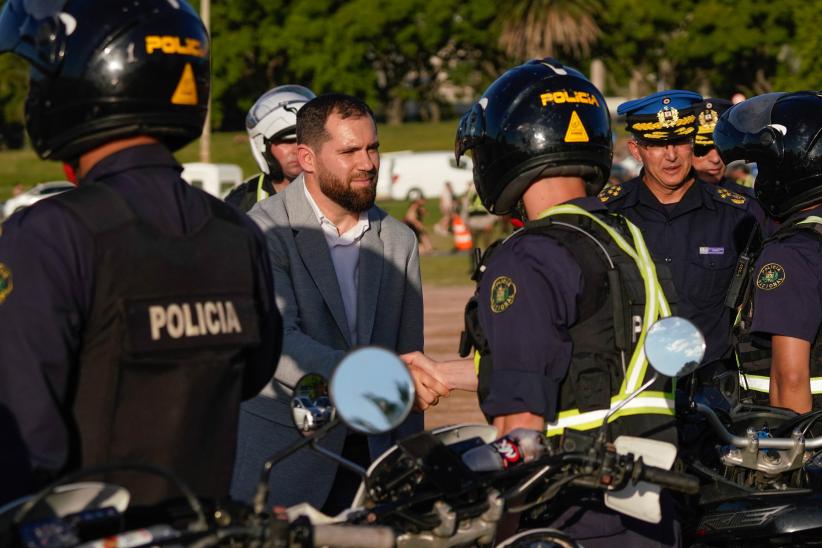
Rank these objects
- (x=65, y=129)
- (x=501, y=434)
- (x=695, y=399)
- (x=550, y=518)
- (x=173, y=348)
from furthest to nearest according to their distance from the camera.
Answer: (x=695, y=399)
(x=550, y=518)
(x=501, y=434)
(x=65, y=129)
(x=173, y=348)

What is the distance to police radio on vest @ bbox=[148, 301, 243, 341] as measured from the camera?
3135 millimetres

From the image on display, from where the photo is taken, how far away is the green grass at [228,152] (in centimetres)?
5472

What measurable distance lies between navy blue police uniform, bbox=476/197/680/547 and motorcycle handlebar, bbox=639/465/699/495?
0.47 meters

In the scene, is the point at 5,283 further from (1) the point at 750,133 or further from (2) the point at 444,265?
(2) the point at 444,265

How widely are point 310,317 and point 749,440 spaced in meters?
1.71

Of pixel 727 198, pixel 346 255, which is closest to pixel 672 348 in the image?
pixel 346 255

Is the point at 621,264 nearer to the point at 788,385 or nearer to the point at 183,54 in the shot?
the point at 183,54

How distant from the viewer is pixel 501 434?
377 centimetres

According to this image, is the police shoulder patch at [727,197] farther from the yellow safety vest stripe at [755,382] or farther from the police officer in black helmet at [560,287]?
the police officer in black helmet at [560,287]

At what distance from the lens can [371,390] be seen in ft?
9.53

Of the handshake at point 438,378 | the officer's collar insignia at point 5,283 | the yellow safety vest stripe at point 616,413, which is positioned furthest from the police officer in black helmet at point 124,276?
the handshake at point 438,378

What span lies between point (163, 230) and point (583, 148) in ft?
4.54

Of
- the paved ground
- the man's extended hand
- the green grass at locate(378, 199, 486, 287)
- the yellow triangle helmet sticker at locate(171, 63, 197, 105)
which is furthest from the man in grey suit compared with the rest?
the green grass at locate(378, 199, 486, 287)

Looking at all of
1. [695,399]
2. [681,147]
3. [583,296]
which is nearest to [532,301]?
[583,296]
